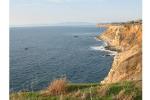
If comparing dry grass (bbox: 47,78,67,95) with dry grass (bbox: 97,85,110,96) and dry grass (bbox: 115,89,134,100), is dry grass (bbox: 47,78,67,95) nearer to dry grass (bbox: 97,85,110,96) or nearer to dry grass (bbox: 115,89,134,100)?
dry grass (bbox: 97,85,110,96)

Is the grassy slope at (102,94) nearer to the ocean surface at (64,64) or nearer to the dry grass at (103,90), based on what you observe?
the dry grass at (103,90)

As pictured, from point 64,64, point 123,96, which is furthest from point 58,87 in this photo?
point 64,64

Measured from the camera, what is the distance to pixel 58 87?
2039 millimetres

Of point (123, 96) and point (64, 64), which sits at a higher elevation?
point (123, 96)

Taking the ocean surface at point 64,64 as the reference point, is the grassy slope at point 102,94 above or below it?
above

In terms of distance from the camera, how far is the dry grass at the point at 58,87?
200 centimetres

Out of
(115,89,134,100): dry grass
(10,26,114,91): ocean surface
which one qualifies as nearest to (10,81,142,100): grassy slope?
(115,89,134,100): dry grass

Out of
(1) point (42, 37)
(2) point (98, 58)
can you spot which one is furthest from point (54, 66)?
(1) point (42, 37)

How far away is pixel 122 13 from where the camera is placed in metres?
2.49

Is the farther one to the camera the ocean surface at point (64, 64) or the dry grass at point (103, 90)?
the ocean surface at point (64, 64)

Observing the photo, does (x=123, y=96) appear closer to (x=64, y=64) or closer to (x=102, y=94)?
(x=102, y=94)

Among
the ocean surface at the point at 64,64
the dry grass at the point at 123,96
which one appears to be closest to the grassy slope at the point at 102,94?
the dry grass at the point at 123,96
